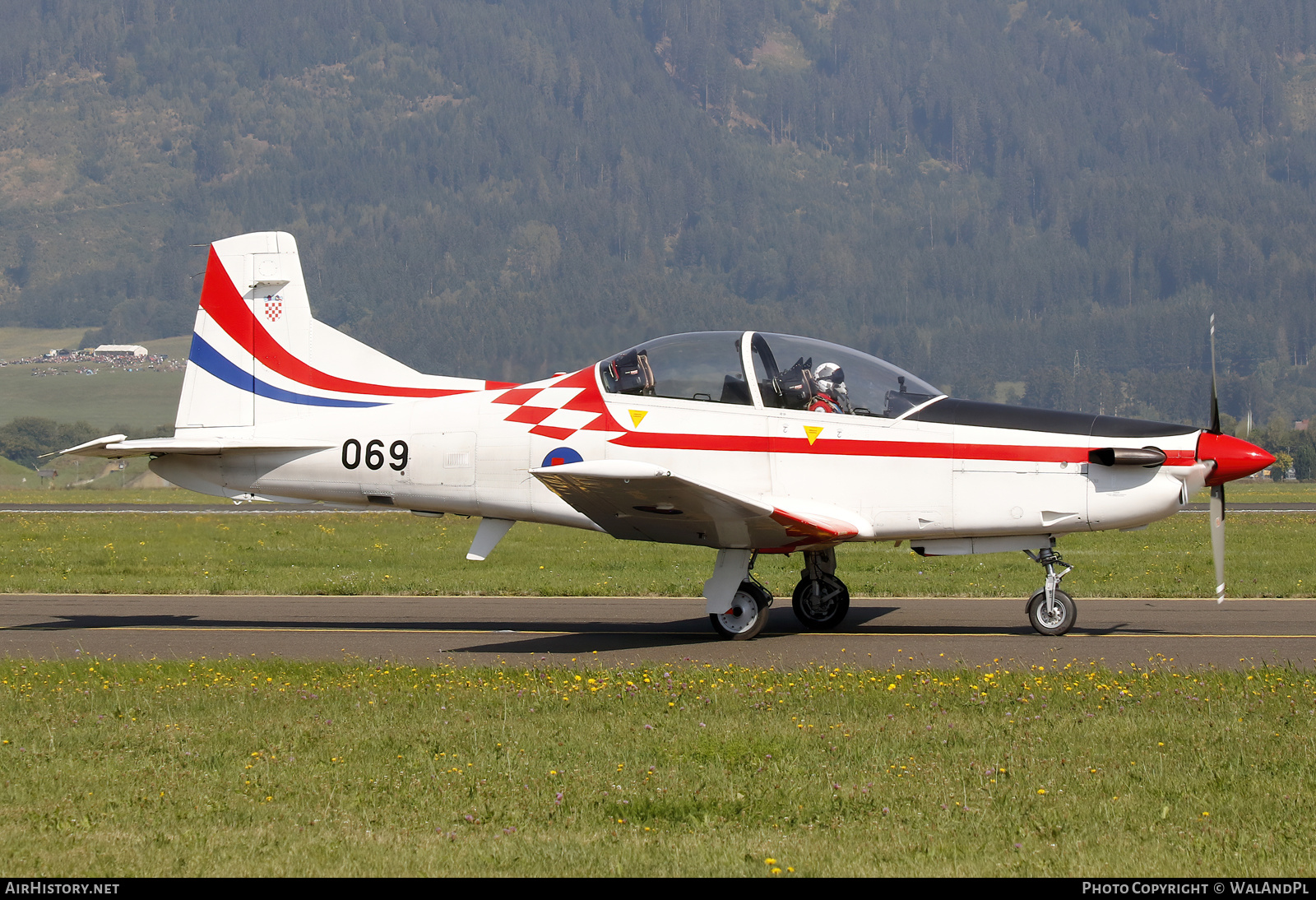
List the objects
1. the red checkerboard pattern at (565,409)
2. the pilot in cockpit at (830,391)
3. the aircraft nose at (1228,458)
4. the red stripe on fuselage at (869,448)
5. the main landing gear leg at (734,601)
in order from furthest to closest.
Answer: the red checkerboard pattern at (565,409) → the main landing gear leg at (734,601) → the pilot in cockpit at (830,391) → the red stripe on fuselage at (869,448) → the aircraft nose at (1228,458)

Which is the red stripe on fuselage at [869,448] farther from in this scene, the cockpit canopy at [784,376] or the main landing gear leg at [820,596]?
the main landing gear leg at [820,596]

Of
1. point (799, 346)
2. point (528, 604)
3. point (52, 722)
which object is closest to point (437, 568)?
point (528, 604)

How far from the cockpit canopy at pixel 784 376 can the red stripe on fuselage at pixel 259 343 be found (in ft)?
8.62

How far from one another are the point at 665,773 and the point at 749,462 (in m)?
5.46

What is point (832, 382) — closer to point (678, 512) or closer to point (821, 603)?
point (678, 512)

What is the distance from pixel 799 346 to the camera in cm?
1214

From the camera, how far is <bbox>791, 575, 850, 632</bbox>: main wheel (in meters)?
13.2

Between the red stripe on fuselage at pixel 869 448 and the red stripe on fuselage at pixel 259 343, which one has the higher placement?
the red stripe on fuselage at pixel 259 343

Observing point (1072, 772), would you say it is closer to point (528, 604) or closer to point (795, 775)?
point (795, 775)

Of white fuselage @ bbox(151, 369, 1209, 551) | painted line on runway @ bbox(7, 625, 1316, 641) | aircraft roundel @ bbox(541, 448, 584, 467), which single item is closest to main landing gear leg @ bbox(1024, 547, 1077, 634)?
painted line on runway @ bbox(7, 625, 1316, 641)

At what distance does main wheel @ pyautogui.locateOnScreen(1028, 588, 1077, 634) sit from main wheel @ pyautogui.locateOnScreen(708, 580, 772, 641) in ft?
8.38

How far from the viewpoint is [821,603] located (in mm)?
13281

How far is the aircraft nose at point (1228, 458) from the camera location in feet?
37.1

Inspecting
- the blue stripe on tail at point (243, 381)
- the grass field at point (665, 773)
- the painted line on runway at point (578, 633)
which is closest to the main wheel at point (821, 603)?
the painted line on runway at point (578, 633)
